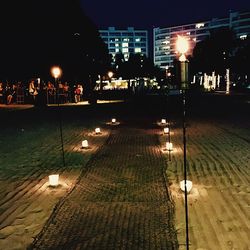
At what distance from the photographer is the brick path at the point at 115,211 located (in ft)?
17.7

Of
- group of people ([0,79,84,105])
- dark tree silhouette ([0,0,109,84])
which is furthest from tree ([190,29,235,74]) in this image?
dark tree silhouette ([0,0,109,84])

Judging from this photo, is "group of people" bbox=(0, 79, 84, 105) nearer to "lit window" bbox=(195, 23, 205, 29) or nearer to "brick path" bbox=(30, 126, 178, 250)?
"brick path" bbox=(30, 126, 178, 250)

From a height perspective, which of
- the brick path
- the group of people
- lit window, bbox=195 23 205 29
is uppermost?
lit window, bbox=195 23 205 29

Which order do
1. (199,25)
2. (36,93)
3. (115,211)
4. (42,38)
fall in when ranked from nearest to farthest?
(115,211), (42,38), (36,93), (199,25)

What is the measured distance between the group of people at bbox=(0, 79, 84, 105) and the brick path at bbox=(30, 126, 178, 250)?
2450cm

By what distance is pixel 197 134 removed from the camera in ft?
51.5

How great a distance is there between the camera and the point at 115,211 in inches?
261

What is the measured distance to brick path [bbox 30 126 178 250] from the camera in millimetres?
5395

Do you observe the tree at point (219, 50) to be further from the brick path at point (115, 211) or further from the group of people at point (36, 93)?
the brick path at point (115, 211)

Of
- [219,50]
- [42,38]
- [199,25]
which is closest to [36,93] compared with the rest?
[42,38]

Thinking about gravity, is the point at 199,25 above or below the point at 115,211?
above

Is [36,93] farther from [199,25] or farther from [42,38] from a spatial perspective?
[199,25]

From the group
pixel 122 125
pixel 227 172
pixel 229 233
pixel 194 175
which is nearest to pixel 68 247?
pixel 229 233

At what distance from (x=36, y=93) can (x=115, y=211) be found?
29.5 m
